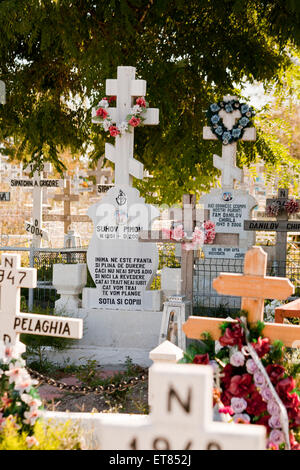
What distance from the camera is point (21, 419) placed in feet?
13.7

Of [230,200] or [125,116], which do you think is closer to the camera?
[125,116]

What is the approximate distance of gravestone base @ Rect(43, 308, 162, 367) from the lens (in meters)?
8.43

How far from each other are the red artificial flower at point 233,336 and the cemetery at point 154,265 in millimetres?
10

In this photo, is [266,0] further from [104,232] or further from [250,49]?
[104,232]

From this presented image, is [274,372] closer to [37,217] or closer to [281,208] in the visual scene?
[281,208]

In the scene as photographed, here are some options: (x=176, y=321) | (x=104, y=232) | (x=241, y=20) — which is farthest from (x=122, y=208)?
(x=241, y=20)

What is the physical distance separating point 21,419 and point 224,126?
7699 millimetres

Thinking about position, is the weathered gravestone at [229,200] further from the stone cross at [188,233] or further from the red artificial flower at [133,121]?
the stone cross at [188,233]

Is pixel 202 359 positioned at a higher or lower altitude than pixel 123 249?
lower

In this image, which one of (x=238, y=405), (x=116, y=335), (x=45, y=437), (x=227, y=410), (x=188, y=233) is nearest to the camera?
(x=45, y=437)

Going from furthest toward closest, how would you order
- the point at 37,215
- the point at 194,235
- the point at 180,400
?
the point at 37,215, the point at 194,235, the point at 180,400

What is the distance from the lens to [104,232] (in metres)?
9.15

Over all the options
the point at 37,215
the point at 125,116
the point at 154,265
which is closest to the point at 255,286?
the point at 154,265

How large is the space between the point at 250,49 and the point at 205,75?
1.05 metres
